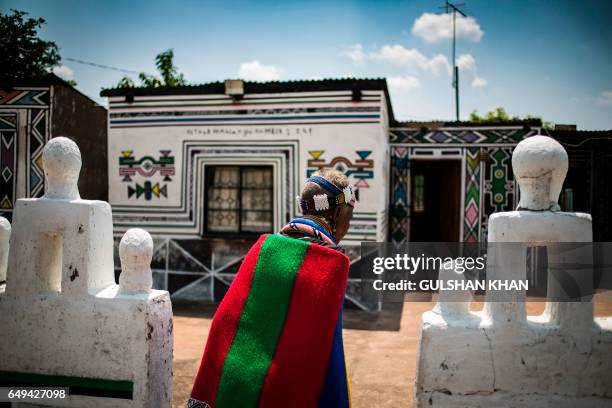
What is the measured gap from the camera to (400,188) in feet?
31.6

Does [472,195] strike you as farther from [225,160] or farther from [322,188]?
[322,188]

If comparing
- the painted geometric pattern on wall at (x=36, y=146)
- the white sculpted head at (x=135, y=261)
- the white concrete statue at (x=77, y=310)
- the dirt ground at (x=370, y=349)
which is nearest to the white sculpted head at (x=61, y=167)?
the white concrete statue at (x=77, y=310)

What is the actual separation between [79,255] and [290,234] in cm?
138

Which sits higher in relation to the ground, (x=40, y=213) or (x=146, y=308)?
(x=40, y=213)

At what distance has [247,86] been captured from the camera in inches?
301

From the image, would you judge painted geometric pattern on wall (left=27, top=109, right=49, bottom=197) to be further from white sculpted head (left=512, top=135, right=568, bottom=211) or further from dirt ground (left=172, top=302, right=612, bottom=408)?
white sculpted head (left=512, top=135, right=568, bottom=211)

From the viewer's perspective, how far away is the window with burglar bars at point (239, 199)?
25.6 feet

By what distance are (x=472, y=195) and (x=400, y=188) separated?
5.01 feet

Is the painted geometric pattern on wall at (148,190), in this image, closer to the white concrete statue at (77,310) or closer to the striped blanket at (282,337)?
the white concrete statue at (77,310)

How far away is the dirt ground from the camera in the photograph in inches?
161

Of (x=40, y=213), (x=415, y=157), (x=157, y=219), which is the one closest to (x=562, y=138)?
(x=415, y=157)

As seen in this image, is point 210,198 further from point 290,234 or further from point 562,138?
point 562,138

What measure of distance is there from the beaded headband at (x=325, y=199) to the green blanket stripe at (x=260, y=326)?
0.19m

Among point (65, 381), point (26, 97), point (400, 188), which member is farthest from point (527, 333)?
point (26, 97)
